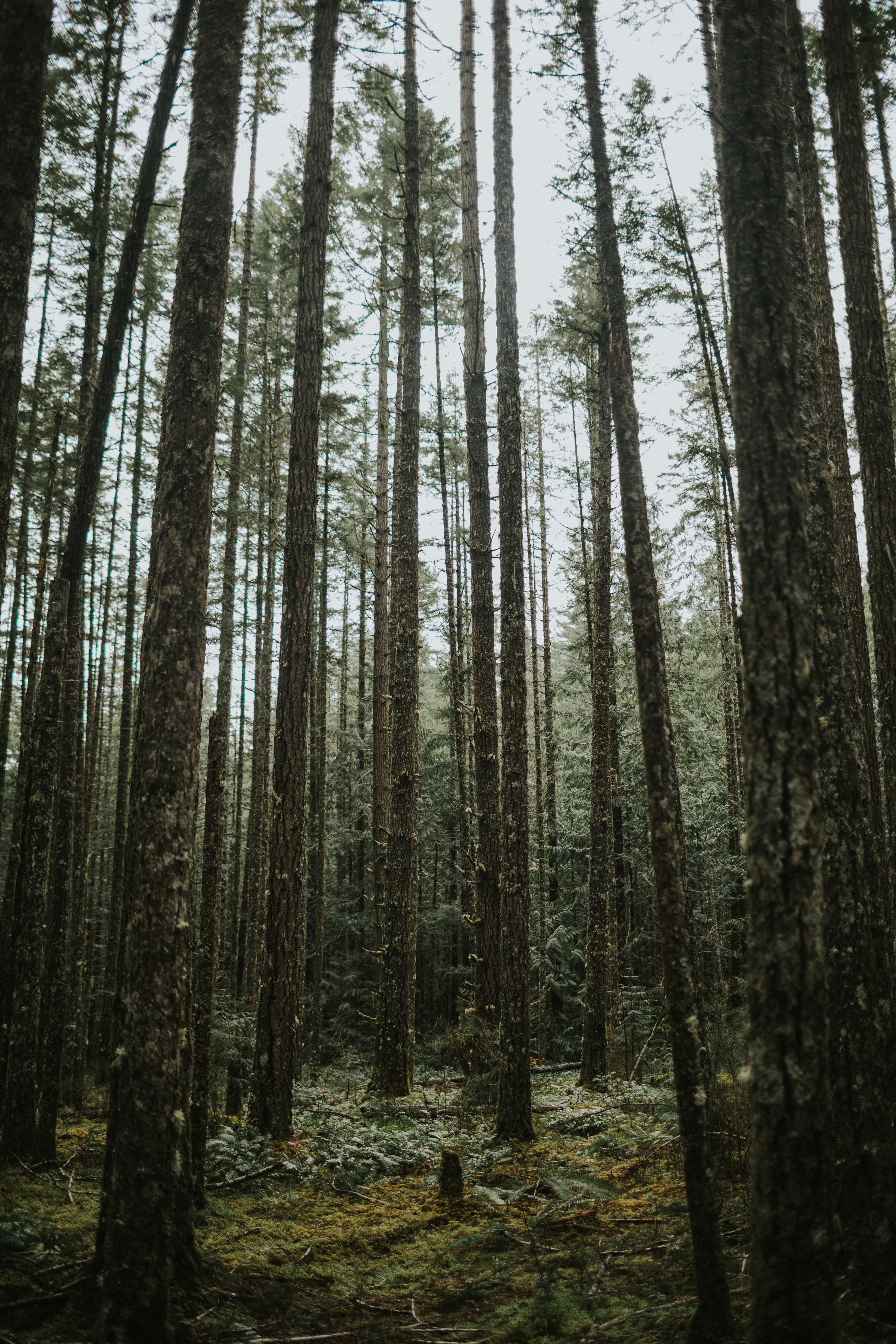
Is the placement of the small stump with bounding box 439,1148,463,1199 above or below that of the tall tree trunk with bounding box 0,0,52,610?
below

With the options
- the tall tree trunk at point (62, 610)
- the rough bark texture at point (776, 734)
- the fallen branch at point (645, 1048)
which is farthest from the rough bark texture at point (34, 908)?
the fallen branch at point (645, 1048)

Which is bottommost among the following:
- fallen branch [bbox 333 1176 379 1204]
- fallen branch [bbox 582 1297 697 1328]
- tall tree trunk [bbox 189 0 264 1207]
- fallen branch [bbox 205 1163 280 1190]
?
fallen branch [bbox 333 1176 379 1204]

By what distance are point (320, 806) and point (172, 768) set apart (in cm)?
1304

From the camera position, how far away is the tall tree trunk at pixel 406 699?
423 inches

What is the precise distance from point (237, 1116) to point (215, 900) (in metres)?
4.54

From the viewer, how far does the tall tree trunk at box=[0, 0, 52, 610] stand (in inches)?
169

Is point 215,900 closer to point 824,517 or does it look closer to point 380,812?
point 824,517

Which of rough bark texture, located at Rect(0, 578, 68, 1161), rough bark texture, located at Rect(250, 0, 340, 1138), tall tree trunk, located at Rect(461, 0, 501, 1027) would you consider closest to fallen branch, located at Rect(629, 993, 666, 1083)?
tall tree trunk, located at Rect(461, 0, 501, 1027)

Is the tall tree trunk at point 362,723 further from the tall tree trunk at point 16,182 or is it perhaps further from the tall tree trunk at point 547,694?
the tall tree trunk at point 16,182

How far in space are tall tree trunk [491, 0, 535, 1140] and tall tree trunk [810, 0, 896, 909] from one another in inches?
147

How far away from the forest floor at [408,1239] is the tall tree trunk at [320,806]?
782 centimetres

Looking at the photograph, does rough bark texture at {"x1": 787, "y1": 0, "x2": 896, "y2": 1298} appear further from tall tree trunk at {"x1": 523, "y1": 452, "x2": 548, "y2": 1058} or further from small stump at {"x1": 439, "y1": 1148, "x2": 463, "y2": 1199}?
tall tree trunk at {"x1": 523, "y1": 452, "x2": 548, "y2": 1058}

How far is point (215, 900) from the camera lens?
7.14 meters

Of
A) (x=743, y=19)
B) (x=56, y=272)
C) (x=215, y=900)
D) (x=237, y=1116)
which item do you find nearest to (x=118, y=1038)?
(x=215, y=900)
